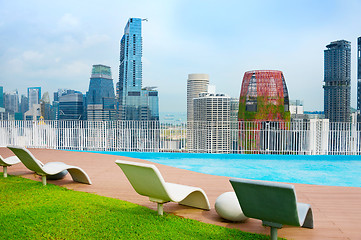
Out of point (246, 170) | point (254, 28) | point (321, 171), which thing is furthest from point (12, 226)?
point (254, 28)

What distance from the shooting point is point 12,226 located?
12.5 feet

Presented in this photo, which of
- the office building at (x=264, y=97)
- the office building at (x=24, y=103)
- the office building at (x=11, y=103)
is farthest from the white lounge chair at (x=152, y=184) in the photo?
the office building at (x=24, y=103)

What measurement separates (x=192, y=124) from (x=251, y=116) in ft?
31.8

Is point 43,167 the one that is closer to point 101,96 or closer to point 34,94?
point 101,96

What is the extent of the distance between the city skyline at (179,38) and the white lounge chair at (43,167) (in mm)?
18645

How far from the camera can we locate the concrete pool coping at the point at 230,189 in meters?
3.89

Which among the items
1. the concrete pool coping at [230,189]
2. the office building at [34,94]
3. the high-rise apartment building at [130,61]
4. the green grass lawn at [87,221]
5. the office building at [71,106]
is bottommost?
the concrete pool coping at [230,189]

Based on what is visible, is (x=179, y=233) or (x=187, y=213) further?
(x=187, y=213)

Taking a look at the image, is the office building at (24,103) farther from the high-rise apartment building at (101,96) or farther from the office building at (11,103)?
the high-rise apartment building at (101,96)

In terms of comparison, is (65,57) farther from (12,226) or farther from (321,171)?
(12,226)

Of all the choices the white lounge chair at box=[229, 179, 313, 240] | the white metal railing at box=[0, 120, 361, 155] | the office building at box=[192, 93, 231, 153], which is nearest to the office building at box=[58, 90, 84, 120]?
the white metal railing at box=[0, 120, 361, 155]

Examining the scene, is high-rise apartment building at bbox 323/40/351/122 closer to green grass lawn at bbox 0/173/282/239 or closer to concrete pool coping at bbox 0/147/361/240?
concrete pool coping at bbox 0/147/361/240

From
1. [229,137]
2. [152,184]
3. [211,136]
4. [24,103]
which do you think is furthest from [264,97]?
[24,103]

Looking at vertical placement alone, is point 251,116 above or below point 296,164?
above
